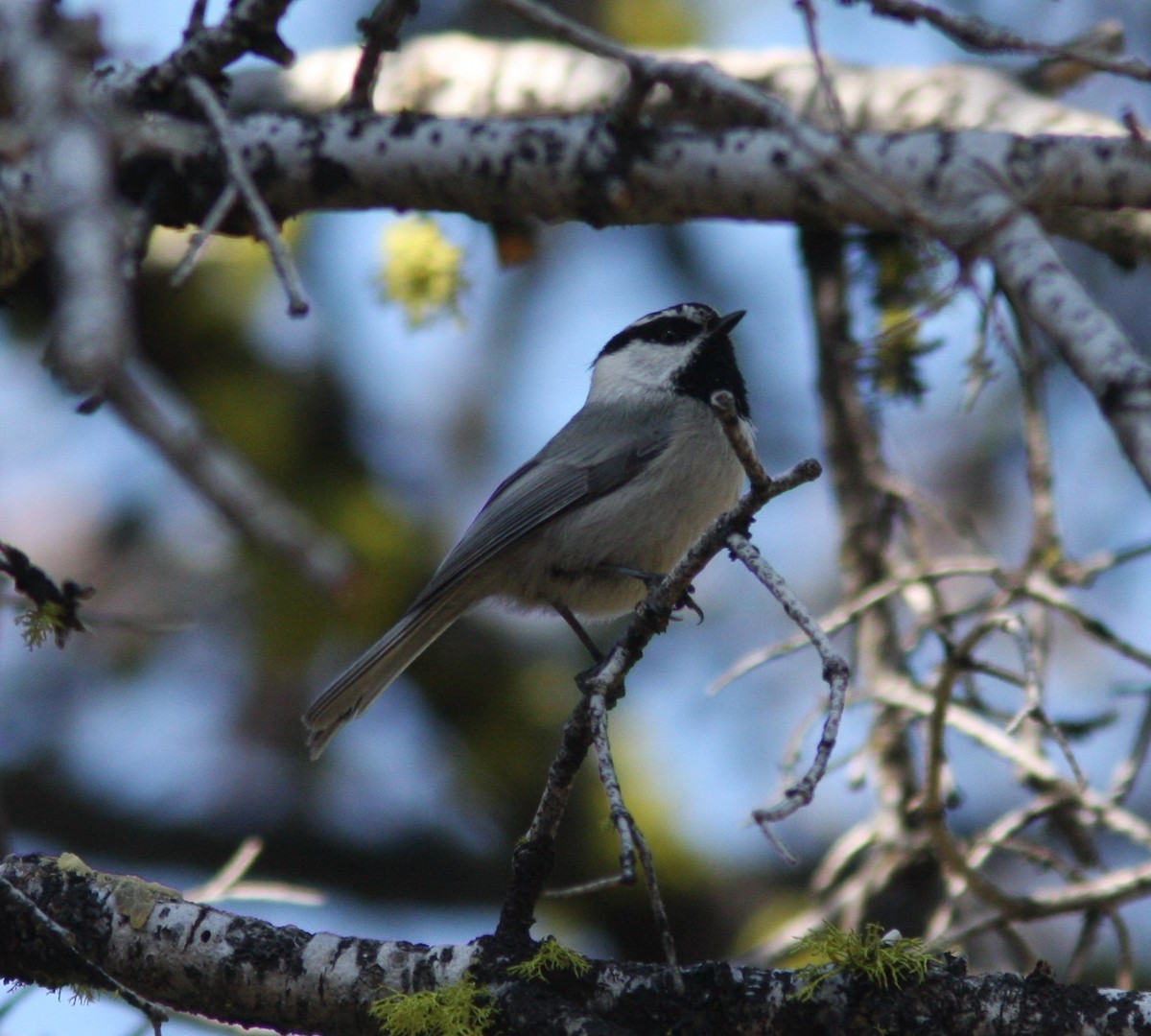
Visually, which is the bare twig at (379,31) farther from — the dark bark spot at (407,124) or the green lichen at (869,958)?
the green lichen at (869,958)

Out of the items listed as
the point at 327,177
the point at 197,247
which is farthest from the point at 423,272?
the point at 197,247

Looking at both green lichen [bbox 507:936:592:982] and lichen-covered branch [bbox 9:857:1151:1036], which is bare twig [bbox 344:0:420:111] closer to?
lichen-covered branch [bbox 9:857:1151:1036]

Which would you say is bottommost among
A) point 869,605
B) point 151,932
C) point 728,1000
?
point 728,1000

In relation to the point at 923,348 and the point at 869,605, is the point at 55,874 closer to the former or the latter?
the point at 869,605

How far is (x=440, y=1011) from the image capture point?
2451mm

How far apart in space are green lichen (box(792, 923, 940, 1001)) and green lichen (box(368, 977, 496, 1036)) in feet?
1.91

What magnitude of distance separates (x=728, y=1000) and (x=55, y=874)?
1.37m

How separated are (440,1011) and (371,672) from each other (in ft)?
5.56

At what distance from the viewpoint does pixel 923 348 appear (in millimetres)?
4359

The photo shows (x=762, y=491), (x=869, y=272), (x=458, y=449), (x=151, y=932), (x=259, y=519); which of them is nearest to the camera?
(x=259, y=519)

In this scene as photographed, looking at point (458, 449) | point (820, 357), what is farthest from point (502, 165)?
point (458, 449)

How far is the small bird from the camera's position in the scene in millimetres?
4230

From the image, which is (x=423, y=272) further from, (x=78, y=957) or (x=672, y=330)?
(x=78, y=957)

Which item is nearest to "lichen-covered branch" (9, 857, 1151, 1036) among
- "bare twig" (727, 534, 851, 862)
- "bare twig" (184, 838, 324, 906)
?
"bare twig" (727, 534, 851, 862)
